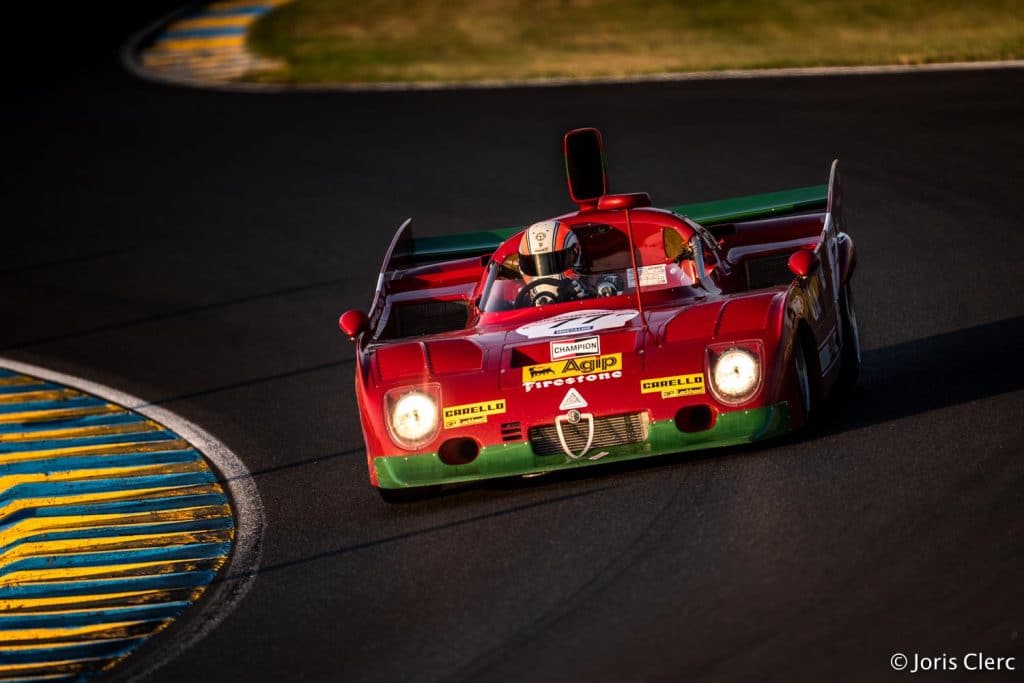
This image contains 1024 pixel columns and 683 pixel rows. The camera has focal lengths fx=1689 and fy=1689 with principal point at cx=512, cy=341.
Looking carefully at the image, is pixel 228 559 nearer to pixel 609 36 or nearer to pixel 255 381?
pixel 255 381

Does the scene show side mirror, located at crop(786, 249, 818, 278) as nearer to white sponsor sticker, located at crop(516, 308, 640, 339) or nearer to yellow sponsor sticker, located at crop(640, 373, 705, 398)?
white sponsor sticker, located at crop(516, 308, 640, 339)

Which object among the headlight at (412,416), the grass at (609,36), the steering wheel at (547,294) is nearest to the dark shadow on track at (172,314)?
the steering wheel at (547,294)

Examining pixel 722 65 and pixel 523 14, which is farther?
pixel 523 14

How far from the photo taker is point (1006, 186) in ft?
48.1

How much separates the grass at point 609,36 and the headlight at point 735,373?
12844 millimetres

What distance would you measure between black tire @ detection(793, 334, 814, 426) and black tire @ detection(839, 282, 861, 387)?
3.47 ft

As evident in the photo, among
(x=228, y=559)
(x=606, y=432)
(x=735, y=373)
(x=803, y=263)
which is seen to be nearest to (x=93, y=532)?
(x=228, y=559)

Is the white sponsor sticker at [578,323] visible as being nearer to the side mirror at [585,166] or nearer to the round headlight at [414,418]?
the round headlight at [414,418]

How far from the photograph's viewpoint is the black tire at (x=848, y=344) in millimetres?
9703

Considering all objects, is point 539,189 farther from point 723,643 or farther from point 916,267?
point 723,643

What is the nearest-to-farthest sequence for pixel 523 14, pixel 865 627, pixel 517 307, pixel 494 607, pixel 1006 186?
pixel 865 627, pixel 494 607, pixel 517 307, pixel 1006 186, pixel 523 14

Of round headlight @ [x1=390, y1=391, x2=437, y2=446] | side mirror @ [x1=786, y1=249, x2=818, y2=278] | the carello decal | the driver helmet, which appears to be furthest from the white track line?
side mirror @ [x1=786, y1=249, x2=818, y2=278]

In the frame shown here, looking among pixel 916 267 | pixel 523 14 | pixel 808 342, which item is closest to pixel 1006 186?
pixel 916 267

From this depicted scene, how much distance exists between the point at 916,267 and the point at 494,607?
6681 mm
